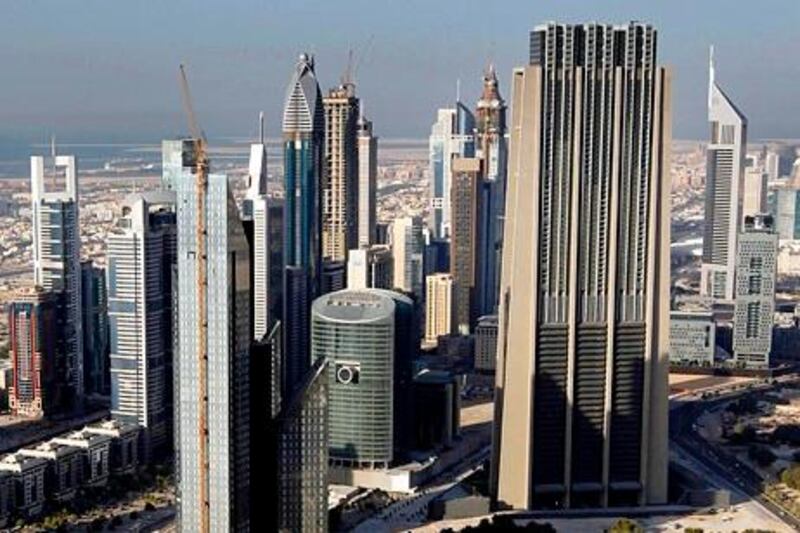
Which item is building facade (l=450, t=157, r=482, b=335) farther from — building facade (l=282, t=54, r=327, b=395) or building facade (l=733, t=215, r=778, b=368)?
building facade (l=733, t=215, r=778, b=368)

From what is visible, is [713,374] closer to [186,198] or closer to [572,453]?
A: [572,453]

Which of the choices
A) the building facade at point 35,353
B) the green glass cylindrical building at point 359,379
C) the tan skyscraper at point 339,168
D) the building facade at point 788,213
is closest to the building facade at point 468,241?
the tan skyscraper at point 339,168

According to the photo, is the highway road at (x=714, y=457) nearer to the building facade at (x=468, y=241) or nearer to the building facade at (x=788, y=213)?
the building facade at (x=468, y=241)

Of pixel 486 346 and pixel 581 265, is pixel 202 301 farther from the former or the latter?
pixel 486 346

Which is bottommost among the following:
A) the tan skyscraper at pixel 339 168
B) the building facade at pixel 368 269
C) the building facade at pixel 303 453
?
the building facade at pixel 303 453

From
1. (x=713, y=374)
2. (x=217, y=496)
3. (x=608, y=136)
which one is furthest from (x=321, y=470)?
(x=713, y=374)

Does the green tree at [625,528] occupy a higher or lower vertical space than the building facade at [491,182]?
lower
